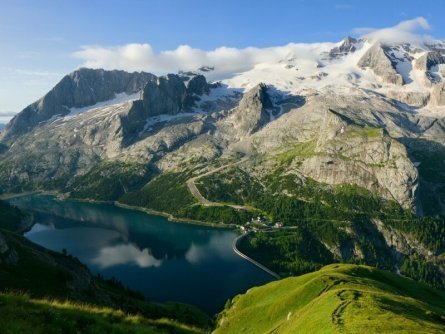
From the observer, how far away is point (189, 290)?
173m

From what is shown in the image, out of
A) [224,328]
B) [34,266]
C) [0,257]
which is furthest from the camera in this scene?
[224,328]

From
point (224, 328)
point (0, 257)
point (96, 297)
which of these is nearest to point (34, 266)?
point (0, 257)

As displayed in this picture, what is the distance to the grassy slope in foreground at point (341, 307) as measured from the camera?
42.6 metres

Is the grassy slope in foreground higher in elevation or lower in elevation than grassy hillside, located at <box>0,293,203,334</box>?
lower

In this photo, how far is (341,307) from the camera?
51188 mm

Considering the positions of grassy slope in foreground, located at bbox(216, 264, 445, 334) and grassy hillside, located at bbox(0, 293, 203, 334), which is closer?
grassy hillside, located at bbox(0, 293, 203, 334)

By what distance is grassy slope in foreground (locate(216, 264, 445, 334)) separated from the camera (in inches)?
1678

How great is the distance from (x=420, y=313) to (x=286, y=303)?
960 inches

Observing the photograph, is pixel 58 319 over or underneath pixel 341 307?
over

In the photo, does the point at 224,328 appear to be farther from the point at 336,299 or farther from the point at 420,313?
the point at 420,313

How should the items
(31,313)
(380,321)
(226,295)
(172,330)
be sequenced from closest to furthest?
1. (31,313)
2. (172,330)
3. (380,321)
4. (226,295)

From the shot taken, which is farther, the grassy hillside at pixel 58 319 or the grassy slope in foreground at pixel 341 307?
the grassy slope in foreground at pixel 341 307

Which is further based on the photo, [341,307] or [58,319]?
[341,307]

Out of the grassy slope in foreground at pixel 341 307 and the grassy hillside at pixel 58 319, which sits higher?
the grassy hillside at pixel 58 319
